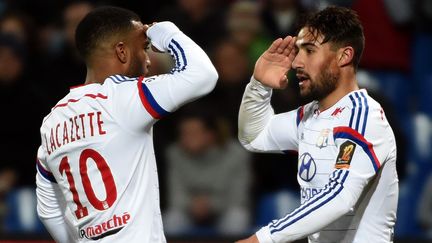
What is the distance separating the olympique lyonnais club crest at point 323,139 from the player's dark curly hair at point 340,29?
1.07ft

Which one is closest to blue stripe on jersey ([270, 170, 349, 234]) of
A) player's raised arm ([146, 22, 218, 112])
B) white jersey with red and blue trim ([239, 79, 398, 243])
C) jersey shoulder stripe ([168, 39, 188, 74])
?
white jersey with red and blue trim ([239, 79, 398, 243])

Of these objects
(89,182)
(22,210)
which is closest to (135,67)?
(89,182)

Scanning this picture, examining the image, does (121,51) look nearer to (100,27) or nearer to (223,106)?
(100,27)

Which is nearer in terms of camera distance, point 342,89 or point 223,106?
point 342,89

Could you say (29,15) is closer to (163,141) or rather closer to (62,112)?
(163,141)

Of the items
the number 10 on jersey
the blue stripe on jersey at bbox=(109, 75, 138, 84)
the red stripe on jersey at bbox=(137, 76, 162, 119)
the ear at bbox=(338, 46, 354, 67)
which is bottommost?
the number 10 on jersey

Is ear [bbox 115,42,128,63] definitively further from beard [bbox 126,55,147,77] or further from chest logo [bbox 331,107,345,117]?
chest logo [bbox 331,107,345,117]

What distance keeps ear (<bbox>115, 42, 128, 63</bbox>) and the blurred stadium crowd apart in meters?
2.70

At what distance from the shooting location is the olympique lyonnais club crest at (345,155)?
455 centimetres

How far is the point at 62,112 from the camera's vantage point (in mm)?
4812

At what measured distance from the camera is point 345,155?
180 inches

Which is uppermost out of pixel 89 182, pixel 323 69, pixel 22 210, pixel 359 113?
pixel 323 69

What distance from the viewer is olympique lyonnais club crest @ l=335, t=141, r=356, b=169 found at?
4547mm

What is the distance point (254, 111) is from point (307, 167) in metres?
0.57
